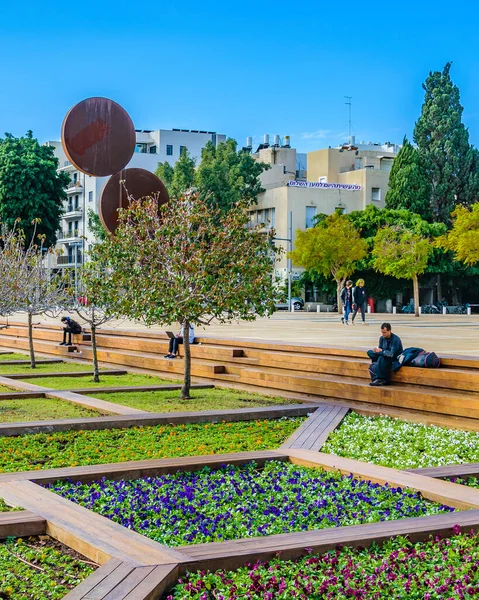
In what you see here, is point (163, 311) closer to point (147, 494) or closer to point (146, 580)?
point (147, 494)

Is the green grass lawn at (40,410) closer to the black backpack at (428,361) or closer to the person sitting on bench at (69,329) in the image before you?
the black backpack at (428,361)

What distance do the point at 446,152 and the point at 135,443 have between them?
56947 mm

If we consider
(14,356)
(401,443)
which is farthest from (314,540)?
(14,356)

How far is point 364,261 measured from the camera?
55312 millimetres

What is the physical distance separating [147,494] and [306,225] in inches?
2281

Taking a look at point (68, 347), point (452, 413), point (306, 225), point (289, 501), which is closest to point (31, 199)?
point (306, 225)

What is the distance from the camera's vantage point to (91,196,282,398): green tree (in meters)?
13.1

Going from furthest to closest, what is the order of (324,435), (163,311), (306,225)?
1. (306,225)
2. (163,311)
3. (324,435)

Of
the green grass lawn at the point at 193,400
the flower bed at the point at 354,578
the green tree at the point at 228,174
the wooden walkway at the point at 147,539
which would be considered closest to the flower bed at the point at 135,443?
the wooden walkway at the point at 147,539

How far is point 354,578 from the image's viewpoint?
194 inches

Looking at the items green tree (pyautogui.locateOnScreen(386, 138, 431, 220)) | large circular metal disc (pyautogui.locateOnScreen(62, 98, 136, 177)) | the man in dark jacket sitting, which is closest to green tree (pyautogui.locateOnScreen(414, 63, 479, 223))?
green tree (pyautogui.locateOnScreen(386, 138, 431, 220))

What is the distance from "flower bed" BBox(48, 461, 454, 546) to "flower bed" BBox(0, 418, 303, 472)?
1264 millimetres

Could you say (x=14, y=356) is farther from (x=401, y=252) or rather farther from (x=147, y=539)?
(x=401, y=252)

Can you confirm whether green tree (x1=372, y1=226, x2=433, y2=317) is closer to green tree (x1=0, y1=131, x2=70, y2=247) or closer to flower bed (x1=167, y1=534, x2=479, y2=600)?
green tree (x1=0, y1=131, x2=70, y2=247)
